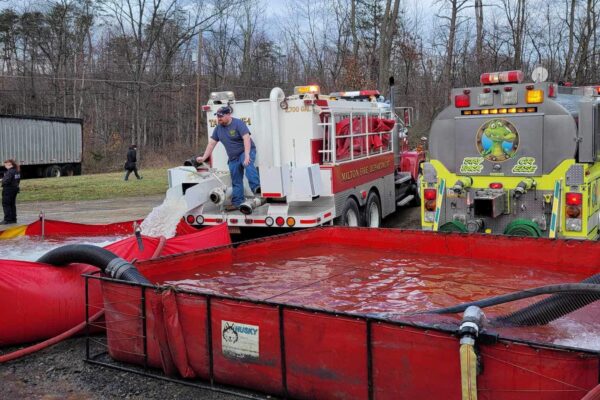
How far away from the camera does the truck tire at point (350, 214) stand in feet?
34.5

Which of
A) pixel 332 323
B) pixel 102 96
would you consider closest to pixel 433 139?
pixel 332 323

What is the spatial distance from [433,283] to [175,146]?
39394 millimetres

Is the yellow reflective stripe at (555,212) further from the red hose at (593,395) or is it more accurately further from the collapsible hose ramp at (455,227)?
the red hose at (593,395)

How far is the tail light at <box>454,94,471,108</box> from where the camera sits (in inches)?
352

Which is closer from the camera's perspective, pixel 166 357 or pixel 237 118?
pixel 166 357

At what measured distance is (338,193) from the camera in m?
10.4

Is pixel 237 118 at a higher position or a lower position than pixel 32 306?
higher

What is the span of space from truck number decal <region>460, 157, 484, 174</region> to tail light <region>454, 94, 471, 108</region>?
0.76m

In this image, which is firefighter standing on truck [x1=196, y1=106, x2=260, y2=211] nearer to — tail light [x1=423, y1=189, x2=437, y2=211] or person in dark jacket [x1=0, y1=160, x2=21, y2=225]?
tail light [x1=423, y1=189, x2=437, y2=211]

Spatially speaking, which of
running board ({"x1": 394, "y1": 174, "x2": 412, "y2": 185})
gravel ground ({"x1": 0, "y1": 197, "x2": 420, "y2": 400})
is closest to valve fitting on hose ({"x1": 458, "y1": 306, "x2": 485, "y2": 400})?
gravel ground ({"x1": 0, "y1": 197, "x2": 420, "y2": 400})

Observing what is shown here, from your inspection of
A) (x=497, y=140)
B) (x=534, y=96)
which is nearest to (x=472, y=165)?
(x=497, y=140)

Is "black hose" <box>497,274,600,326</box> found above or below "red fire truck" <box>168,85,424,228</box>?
below

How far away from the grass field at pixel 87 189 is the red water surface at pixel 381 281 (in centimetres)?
1539

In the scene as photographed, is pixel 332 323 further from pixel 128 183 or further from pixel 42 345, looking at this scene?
pixel 128 183
